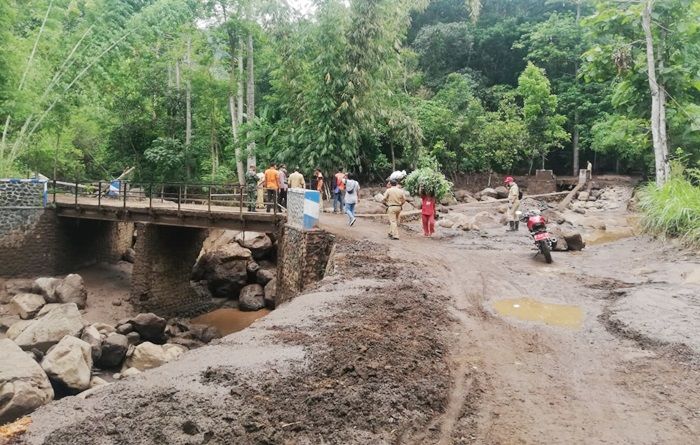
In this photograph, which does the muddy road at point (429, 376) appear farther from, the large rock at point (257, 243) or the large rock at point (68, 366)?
the large rock at point (257, 243)

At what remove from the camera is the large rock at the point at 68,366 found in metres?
7.97

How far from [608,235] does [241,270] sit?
1203 centimetres

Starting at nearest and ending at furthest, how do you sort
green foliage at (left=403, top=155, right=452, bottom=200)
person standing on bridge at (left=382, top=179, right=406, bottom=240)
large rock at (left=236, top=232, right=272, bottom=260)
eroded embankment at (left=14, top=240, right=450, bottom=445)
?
eroded embankment at (left=14, top=240, right=450, bottom=445)
person standing on bridge at (left=382, top=179, right=406, bottom=240)
green foliage at (left=403, top=155, right=452, bottom=200)
large rock at (left=236, top=232, right=272, bottom=260)

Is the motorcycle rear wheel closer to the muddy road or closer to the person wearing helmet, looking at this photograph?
the muddy road

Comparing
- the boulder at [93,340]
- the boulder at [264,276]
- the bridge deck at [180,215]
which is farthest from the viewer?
the boulder at [264,276]

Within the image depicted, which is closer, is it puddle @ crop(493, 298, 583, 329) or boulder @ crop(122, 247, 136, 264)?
puddle @ crop(493, 298, 583, 329)

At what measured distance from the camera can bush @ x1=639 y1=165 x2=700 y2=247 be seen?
10.5 meters

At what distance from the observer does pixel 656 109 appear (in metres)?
13.7

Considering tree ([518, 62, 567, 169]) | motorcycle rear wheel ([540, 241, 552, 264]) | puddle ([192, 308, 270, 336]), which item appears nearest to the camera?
motorcycle rear wheel ([540, 241, 552, 264])

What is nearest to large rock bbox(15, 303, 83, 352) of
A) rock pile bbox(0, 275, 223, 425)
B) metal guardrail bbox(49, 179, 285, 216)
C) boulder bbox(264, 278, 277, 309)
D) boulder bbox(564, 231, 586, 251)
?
rock pile bbox(0, 275, 223, 425)

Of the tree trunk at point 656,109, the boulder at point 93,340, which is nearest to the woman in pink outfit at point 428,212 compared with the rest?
the tree trunk at point 656,109

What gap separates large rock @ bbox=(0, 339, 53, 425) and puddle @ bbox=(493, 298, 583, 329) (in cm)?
567

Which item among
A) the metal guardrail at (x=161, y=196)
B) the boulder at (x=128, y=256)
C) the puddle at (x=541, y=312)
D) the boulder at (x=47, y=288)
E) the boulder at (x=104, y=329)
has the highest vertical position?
the metal guardrail at (x=161, y=196)

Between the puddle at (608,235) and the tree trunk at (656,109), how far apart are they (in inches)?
74.6
